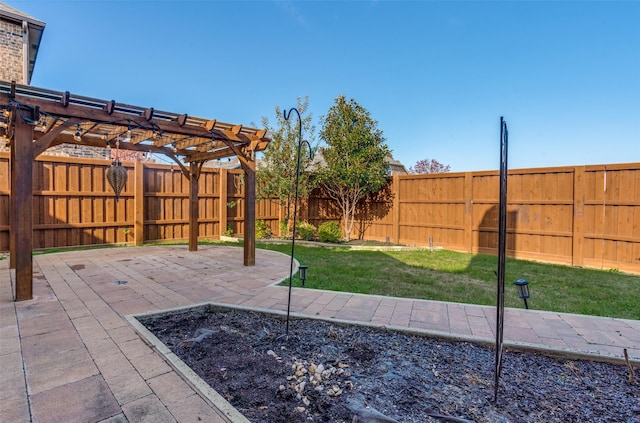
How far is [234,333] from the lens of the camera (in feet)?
9.02

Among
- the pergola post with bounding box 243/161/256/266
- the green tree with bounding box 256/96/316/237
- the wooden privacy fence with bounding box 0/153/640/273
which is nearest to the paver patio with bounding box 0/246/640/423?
the pergola post with bounding box 243/161/256/266

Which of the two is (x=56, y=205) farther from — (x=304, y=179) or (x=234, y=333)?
(x=234, y=333)

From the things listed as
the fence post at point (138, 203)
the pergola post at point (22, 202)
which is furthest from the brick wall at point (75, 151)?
the pergola post at point (22, 202)

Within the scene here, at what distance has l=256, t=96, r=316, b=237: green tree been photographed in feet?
29.3

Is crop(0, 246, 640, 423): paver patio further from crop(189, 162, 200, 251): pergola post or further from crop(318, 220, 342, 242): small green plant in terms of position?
crop(318, 220, 342, 242): small green plant

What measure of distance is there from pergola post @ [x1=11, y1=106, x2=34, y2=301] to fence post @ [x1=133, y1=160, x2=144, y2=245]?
453 centimetres

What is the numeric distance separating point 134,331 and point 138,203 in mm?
6163

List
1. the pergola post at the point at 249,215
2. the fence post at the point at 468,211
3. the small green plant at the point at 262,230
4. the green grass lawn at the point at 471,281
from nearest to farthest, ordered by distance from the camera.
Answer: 1. the green grass lawn at the point at 471,281
2. the pergola post at the point at 249,215
3. the fence post at the point at 468,211
4. the small green plant at the point at 262,230

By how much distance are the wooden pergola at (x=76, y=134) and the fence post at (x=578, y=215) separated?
604 centimetres

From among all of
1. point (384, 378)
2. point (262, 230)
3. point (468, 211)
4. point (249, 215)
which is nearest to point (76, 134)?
point (249, 215)

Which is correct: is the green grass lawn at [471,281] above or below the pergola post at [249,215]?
below

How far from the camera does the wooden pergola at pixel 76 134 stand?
3.52 metres

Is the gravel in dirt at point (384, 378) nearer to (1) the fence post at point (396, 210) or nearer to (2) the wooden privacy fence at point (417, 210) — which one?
(2) the wooden privacy fence at point (417, 210)

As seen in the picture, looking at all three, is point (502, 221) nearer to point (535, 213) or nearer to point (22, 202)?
point (22, 202)
